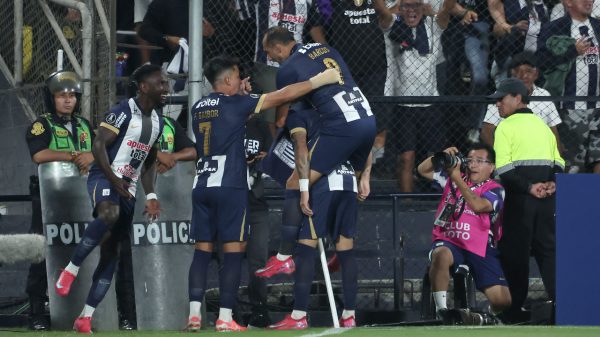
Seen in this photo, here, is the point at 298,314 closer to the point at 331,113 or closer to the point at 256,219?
the point at 331,113

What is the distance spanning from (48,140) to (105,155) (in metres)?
0.96

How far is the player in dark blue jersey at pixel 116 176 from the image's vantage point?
8922mm

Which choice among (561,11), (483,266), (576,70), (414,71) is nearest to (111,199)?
(483,266)

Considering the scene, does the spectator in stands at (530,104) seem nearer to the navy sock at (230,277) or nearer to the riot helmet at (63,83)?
the navy sock at (230,277)

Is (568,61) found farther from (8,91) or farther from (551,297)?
(8,91)

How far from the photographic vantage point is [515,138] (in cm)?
1015

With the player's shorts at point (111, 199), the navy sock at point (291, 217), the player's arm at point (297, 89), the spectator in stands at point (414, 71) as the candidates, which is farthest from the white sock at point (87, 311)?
the spectator in stands at point (414, 71)

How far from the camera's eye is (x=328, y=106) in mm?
8805

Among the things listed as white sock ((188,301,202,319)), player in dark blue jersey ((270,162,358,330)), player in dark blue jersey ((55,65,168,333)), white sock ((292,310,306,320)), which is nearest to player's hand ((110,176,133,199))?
player in dark blue jersey ((55,65,168,333))

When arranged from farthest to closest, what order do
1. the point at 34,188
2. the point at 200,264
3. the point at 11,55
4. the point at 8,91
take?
1. the point at 11,55
2. the point at 8,91
3. the point at 34,188
4. the point at 200,264

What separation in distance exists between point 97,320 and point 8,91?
283cm

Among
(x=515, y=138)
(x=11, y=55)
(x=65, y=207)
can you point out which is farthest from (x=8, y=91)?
(x=515, y=138)

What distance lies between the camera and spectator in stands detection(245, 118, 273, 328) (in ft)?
32.7

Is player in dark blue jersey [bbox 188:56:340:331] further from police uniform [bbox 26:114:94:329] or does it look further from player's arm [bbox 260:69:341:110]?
police uniform [bbox 26:114:94:329]
